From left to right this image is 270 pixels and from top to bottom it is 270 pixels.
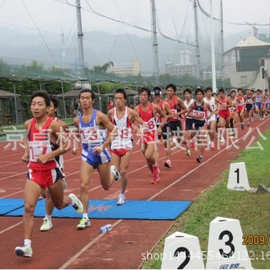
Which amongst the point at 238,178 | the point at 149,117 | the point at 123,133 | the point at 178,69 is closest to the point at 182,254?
the point at 123,133

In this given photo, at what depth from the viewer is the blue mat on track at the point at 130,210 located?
7668 millimetres

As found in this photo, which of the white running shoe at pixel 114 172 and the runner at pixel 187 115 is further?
the runner at pixel 187 115

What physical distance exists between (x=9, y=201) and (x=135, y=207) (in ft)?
8.11

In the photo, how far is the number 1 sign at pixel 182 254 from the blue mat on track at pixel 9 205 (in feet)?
14.6

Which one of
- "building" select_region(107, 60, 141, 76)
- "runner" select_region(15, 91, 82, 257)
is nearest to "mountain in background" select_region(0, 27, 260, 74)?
"building" select_region(107, 60, 141, 76)

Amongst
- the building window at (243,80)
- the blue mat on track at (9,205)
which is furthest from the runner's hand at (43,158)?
the building window at (243,80)

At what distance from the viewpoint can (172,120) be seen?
14117mm

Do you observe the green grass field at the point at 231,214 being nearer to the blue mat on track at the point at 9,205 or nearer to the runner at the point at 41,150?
the runner at the point at 41,150

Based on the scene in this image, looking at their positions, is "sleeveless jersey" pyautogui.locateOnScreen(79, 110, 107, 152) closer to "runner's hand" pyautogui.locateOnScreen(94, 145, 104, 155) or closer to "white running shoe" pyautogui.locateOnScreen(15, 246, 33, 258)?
"runner's hand" pyautogui.locateOnScreen(94, 145, 104, 155)

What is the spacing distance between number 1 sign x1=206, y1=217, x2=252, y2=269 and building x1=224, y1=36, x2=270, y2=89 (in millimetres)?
67627

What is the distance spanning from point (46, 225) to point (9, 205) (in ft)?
6.47

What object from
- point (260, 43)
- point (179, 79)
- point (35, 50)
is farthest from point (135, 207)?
point (260, 43)

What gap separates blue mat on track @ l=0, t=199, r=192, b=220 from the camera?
767cm

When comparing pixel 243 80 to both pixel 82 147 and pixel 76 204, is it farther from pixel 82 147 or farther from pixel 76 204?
pixel 76 204
